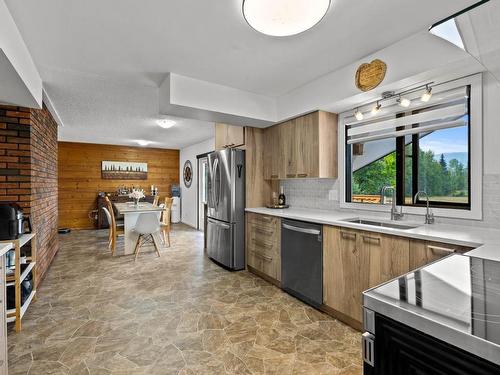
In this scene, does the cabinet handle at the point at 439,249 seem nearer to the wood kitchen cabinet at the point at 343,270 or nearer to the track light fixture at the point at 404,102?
→ the wood kitchen cabinet at the point at 343,270

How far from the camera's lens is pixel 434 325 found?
65 cm

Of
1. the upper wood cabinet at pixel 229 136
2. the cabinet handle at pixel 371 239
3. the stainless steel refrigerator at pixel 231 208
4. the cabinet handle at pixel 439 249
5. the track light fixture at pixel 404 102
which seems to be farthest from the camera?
the upper wood cabinet at pixel 229 136

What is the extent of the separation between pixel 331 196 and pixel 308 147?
0.69 m

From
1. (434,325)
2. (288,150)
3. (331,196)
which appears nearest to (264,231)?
(331,196)

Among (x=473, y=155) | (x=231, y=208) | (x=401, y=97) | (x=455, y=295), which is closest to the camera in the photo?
(x=455, y=295)

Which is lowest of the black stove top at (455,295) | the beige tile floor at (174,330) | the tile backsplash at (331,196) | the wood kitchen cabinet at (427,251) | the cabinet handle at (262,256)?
the beige tile floor at (174,330)

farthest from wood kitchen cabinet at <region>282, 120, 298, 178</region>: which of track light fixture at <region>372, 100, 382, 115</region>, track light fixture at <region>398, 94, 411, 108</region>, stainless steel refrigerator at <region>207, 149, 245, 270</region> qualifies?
track light fixture at <region>398, 94, 411, 108</region>

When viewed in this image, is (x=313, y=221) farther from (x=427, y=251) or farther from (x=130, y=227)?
(x=130, y=227)

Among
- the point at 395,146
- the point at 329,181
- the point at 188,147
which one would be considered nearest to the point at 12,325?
the point at 329,181

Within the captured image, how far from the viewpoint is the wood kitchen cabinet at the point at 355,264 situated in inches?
75.7

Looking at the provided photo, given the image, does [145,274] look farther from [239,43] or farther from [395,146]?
[395,146]

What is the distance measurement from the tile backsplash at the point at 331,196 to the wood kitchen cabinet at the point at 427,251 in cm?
61

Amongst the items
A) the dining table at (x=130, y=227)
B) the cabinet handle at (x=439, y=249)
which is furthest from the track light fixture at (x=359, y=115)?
the dining table at (x=130, y=227)

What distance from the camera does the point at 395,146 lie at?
2631mm
